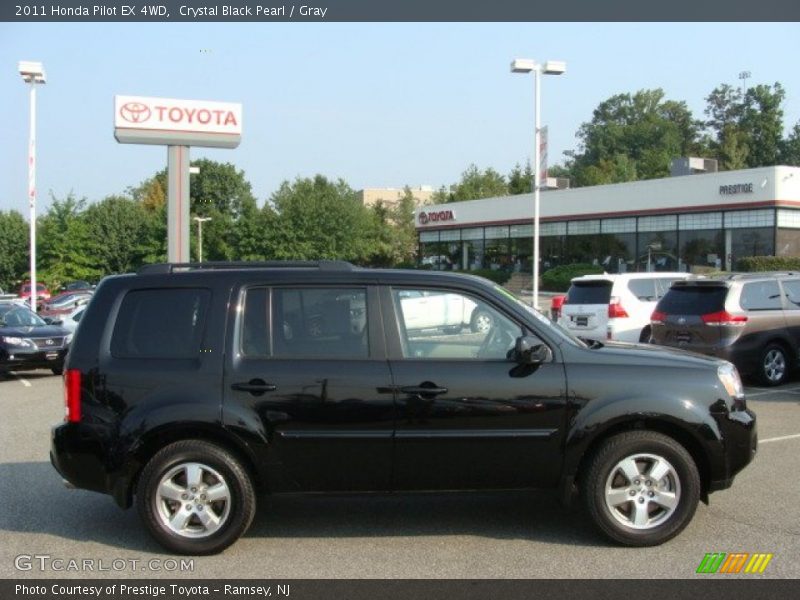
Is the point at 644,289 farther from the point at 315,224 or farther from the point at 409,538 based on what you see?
the point at 315,224

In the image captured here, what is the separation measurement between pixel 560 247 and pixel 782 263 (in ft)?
54.8

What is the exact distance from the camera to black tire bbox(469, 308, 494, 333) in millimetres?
5637

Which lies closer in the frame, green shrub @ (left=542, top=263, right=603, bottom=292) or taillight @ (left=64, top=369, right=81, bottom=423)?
taillight @ (left=64, top=369, right=81, bottom=423)

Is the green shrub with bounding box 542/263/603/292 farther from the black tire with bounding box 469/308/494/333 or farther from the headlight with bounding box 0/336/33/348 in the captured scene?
the black tire with bounding box 469/308/494/333

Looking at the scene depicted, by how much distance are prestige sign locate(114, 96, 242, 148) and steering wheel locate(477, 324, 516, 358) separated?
2253cm

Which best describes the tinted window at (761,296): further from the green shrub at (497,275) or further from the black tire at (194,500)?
the green shrub at (497,275)

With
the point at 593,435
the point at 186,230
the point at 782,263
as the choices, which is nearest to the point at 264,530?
the point at 593,435

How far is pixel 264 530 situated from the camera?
5945 mm

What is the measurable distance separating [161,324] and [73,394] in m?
0.72

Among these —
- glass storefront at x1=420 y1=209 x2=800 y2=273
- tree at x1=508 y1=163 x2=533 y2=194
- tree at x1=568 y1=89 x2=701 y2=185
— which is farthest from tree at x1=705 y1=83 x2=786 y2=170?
glass storefront at x1=420 y1=209 x2=800 y2=273

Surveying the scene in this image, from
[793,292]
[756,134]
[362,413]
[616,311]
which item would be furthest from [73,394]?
[756,134]

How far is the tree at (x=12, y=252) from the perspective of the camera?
6412 cm

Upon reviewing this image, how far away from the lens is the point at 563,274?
43.8m
